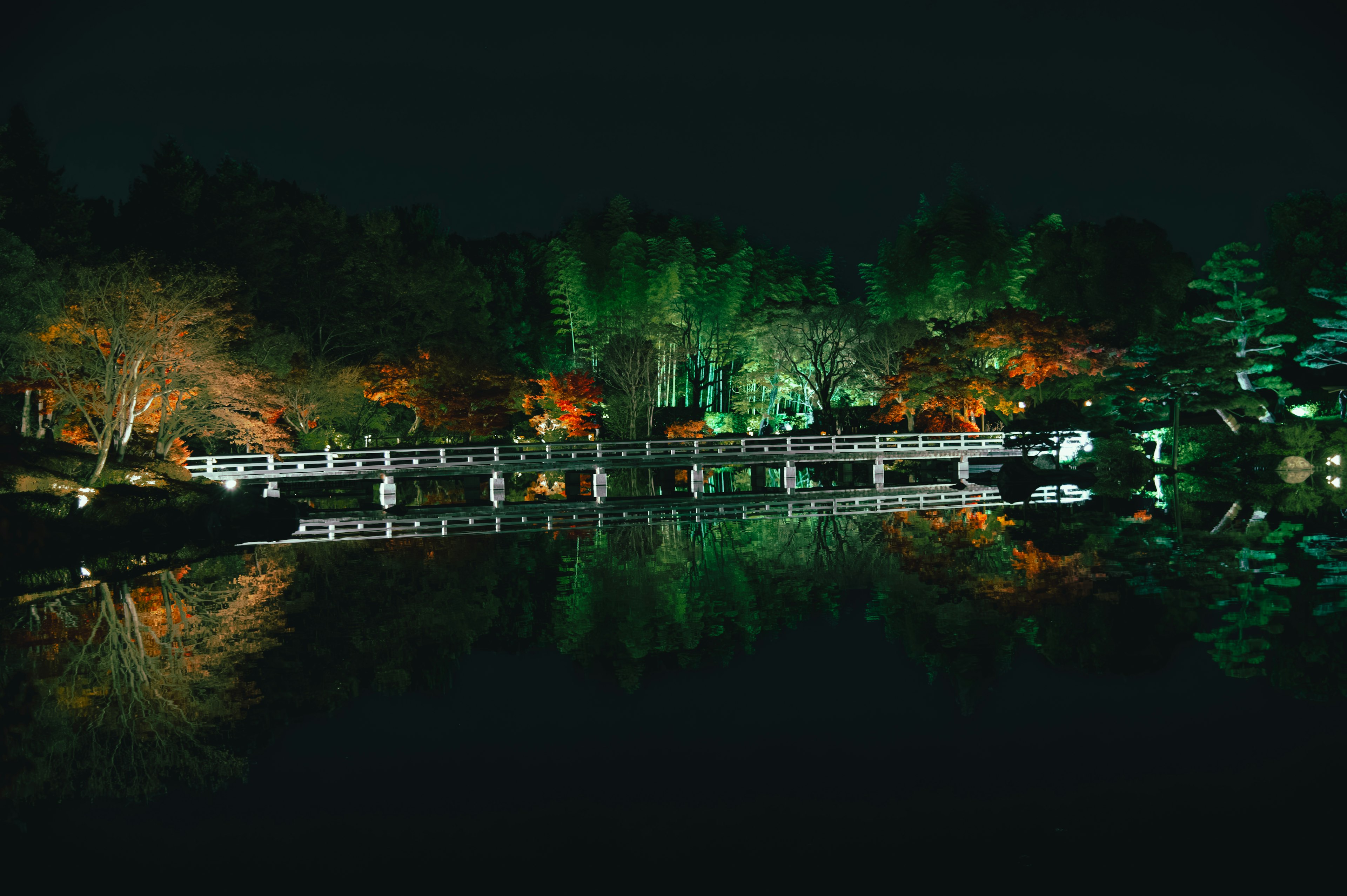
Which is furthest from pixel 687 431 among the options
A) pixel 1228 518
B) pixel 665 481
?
pixel 1228 518

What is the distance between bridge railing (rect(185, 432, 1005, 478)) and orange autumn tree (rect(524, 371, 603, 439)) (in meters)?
4.13

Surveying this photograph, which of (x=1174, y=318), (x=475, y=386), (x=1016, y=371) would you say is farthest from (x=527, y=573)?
(x=1174, y=318)

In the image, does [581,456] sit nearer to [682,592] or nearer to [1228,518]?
[682,592]

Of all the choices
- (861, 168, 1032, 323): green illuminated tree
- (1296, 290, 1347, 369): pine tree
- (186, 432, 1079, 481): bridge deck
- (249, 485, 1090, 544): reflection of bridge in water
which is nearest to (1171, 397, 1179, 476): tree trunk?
(186, 432, 1079, 481): bridge deck

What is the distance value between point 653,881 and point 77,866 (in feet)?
11.2

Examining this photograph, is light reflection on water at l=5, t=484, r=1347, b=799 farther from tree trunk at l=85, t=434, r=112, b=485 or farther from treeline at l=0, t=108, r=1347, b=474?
treeline at l=0, t=108, r=1347, b=474

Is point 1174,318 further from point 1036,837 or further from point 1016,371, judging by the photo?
point 1036,837

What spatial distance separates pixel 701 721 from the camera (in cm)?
806

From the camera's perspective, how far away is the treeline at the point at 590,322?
25.2 meters

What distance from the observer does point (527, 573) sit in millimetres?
15594

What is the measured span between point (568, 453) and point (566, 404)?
810 cm

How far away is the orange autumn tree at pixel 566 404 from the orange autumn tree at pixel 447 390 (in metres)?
2.43

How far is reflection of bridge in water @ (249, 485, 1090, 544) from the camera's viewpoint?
22406 mm

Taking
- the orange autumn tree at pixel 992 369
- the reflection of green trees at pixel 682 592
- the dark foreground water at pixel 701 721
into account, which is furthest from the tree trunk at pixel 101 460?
the orange autumn tree at pixel 992 369
